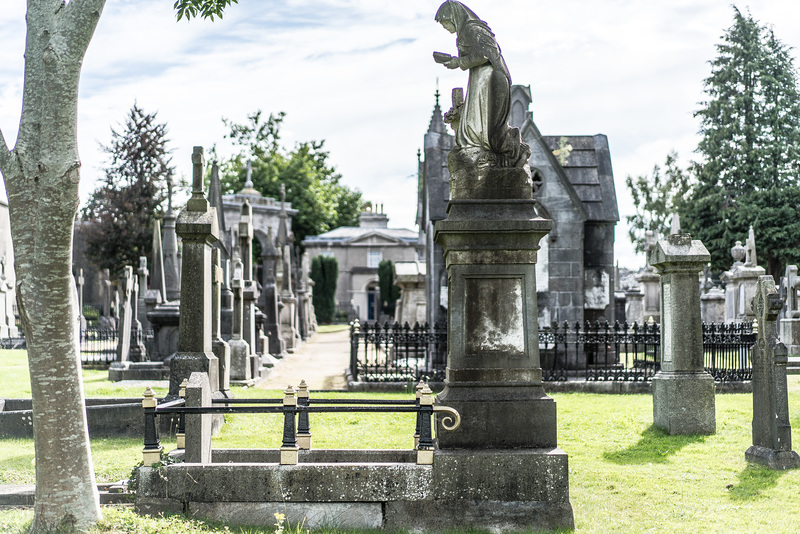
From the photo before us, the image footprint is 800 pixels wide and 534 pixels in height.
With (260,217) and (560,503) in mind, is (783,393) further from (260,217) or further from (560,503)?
(260,217)

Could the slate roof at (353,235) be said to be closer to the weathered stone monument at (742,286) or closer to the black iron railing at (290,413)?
the weathered stone monument at (742,286)

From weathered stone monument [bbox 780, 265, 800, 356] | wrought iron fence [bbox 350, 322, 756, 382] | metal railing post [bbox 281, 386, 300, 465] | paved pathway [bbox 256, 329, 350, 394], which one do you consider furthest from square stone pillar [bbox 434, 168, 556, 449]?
weathered stone monument [bbox 780, 265, 800, 356]

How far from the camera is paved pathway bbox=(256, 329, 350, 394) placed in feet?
55.0

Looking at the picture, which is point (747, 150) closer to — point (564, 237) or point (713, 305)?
point (713, 305)

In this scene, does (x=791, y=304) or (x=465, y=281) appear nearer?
(x=465, y=281)

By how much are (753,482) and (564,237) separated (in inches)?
407

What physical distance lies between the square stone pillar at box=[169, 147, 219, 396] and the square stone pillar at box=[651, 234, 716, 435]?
5848 mm

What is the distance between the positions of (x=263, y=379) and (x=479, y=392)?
11.5m

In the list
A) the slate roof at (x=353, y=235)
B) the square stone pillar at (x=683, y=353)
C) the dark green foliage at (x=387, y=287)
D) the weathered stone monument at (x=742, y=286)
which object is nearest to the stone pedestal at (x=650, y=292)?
the weathered stone monument at (x=742, y=286)

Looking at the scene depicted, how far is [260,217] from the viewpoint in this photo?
59312 millimetres

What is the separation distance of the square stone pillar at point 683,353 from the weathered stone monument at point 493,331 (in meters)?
4.45

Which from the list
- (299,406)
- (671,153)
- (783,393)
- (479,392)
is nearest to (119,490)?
(299,406)

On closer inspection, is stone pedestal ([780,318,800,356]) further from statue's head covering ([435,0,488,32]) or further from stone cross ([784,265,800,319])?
statue's head covering ([435,0,488,32])

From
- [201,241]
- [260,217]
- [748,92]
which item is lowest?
[201,241]
